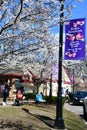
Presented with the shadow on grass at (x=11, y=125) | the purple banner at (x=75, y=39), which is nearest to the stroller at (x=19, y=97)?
the shadow on grass at (x=11, y=125)

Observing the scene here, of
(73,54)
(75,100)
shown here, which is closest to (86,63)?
(75,100)

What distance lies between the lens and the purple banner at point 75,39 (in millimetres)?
13977

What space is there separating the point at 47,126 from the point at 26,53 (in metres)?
4.18

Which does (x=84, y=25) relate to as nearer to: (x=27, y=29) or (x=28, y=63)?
(x=28, y=63)

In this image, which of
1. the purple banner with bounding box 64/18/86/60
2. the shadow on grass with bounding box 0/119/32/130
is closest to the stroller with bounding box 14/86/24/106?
the shadow on grass with bounding box 0/119/32/130

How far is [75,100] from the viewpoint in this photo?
136 feet

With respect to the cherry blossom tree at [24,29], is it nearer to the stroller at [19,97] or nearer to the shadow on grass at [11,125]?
the shadow on grass at [11,125]

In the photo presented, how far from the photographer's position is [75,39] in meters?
14.3

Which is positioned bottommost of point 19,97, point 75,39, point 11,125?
point 11,125

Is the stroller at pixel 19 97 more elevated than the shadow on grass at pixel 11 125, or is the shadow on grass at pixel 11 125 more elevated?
the stroller at pixel 19 97

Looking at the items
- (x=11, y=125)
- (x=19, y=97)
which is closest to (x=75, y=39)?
(x=11, y=125)

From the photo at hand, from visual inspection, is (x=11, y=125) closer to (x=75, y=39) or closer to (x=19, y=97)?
(x=75, y=39)

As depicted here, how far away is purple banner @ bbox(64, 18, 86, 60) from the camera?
550 inches

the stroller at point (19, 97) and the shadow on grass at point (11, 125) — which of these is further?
the stroller at point (19, 97)
